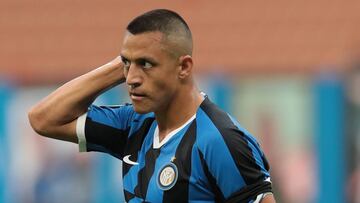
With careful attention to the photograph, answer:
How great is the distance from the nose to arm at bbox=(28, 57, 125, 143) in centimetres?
35

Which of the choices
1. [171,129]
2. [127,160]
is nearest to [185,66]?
[171,129]

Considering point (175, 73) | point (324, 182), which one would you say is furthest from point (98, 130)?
point (324, 182)

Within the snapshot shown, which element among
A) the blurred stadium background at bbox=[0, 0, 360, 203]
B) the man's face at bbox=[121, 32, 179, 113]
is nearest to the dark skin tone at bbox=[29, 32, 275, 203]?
the man's face at bbox=[121, 32, 179, 113]

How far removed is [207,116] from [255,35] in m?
9.57

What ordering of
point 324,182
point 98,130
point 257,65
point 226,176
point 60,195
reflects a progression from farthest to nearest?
1. point 257,65
2. point 60,195
3. point 324,182
4. point 98,130
5. point 226,176

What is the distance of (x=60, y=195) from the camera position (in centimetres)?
1171

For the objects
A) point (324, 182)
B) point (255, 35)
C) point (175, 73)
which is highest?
point (255, 35)

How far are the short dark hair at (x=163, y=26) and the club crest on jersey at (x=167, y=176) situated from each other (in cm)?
47

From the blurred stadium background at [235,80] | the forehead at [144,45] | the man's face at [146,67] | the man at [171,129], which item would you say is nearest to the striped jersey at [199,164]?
the man at [171,129]

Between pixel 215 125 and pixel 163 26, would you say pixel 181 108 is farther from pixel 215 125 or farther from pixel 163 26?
pixel 163 26

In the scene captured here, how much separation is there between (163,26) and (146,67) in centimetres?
18

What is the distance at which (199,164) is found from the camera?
4145 mm

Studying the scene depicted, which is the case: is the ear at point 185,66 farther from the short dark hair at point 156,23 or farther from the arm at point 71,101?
the arm at point 71,101

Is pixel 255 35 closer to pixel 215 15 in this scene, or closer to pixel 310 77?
pixel 215 15
